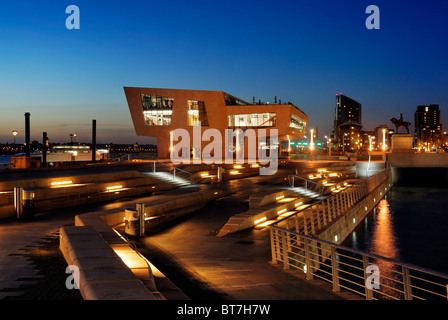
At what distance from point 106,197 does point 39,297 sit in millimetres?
13928

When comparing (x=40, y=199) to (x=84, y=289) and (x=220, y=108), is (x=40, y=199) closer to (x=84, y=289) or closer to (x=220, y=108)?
(x=84, y=289)

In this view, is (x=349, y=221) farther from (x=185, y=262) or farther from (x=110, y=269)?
(x=110, y=269)

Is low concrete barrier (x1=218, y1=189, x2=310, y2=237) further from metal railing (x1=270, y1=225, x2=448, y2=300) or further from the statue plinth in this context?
the statue plinth

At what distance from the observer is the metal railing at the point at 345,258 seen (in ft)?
21.8

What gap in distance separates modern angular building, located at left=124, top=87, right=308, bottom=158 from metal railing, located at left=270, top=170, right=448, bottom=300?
37.3m

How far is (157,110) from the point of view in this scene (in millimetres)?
70562

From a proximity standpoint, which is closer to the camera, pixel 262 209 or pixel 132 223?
pixel 132 223

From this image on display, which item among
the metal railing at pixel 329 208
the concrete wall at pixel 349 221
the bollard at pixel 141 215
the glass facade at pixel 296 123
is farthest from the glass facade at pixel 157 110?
the bollard at pixel 141 215

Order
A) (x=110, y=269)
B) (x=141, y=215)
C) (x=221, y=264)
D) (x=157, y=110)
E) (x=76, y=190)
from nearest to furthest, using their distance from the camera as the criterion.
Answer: (x=110, y=269) < (x=221, y=264) < (x=141, y=215) < (x=76, y=190) < (x=157, y=110)

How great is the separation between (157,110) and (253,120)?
734 inches

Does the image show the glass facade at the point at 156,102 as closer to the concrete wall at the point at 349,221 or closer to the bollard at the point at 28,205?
the concrete wall at the point at 349,221

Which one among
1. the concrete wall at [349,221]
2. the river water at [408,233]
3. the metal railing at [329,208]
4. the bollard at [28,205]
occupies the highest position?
the bollard at [28,205]

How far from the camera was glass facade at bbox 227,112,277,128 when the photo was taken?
244 feet

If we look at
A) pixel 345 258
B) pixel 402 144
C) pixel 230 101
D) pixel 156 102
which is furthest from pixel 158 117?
pixel 345 258
